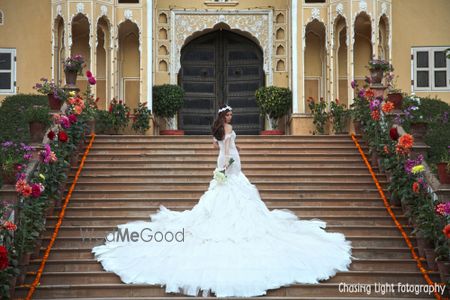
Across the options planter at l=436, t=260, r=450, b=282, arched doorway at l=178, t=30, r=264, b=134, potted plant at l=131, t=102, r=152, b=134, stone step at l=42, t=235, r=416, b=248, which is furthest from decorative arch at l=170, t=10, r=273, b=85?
planter at l=436, t=260, r=450, b=282

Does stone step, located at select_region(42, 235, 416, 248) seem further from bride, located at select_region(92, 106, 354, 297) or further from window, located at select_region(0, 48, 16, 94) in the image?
window, located at select_region(0, 48, 16, 94)

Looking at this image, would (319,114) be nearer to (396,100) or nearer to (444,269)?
(396,100)

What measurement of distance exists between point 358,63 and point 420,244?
36.1ft

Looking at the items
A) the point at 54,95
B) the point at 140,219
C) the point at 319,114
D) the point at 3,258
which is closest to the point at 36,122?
the point at 54,95

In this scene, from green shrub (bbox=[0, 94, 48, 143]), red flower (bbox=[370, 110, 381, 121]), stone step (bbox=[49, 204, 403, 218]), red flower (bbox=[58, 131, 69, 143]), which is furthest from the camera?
green shrub (bbox=[0, 94, 48, 143])

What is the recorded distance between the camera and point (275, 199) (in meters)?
15.4

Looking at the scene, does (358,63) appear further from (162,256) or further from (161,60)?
(162,256)

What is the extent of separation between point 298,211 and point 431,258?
2632 millimetres

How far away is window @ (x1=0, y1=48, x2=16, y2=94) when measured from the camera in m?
23.7

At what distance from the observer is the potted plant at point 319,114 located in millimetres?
22312

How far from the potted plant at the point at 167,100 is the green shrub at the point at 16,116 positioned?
9.71ft

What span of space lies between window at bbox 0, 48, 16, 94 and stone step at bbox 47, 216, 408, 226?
9.78 metres

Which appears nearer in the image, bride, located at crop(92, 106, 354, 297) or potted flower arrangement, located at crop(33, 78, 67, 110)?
bride, located at crop(92, 106, 354, 297)

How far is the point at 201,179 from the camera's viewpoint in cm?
1639
